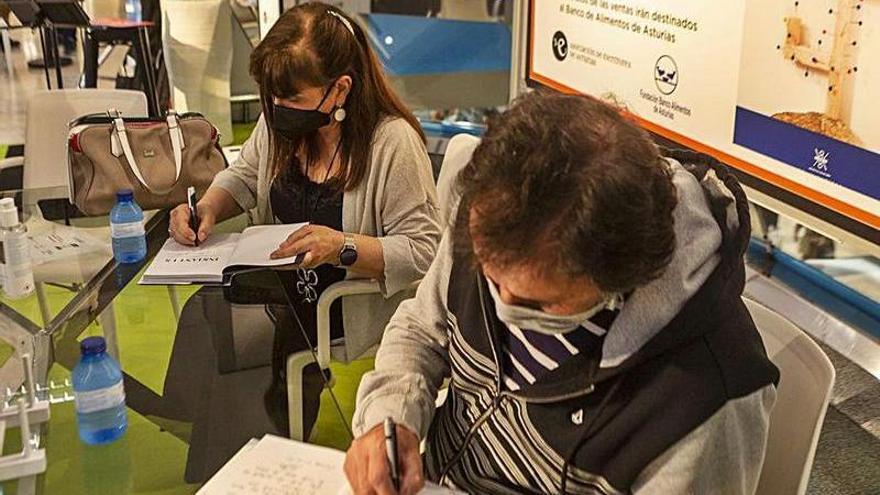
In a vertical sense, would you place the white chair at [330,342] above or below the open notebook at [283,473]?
below

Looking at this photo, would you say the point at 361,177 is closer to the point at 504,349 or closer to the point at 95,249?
the point at 95,249

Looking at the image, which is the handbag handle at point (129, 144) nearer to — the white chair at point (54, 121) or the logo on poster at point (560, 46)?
the white chair at point (54, 121)

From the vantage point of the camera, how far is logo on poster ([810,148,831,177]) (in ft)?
6.66

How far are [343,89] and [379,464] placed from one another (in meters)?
1.12

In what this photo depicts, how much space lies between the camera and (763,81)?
222 centimetres

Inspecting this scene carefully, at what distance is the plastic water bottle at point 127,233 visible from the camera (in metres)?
2.18

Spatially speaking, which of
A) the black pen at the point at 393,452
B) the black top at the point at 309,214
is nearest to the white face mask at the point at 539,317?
the black pen at the point at 393,452

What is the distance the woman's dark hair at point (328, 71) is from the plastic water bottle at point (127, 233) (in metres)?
0.39

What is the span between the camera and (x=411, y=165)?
2.18 meters

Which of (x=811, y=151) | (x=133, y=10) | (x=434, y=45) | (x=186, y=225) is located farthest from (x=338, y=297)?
(x=133, y=10)

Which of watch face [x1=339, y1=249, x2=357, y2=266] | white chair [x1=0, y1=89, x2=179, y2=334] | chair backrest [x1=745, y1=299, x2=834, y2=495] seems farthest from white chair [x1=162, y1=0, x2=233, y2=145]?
chair backrest [x1=745, y1=299, x2=834, y2=495]

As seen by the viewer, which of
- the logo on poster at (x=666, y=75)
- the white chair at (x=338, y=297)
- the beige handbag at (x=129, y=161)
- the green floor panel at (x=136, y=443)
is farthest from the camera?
the logo on poster at (x=666, y=75)

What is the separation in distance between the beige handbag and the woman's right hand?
214 millimetres

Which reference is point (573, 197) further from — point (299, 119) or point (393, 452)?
point (299, 119)
